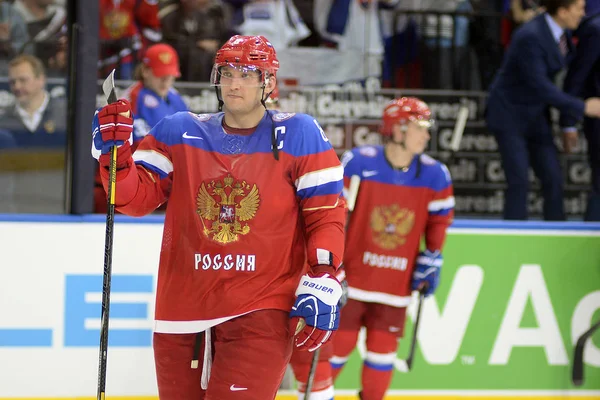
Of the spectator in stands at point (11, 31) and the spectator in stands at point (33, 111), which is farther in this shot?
the spectator in stands at point (11, 31)

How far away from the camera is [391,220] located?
4.38m

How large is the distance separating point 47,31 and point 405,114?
1567 millimetres

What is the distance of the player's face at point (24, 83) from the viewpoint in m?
4.45

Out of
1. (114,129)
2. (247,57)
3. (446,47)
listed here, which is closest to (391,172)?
(446,47)

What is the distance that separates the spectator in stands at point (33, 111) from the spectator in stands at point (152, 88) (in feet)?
1.81

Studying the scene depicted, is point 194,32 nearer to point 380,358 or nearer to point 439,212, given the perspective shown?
point 439,212

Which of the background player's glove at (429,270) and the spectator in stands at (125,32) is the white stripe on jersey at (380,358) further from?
the spectator in stands at (125,32)

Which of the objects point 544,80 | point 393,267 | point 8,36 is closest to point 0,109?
point 8,36

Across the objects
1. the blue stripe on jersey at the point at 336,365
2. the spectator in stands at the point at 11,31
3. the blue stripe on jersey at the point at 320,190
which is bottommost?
the blue stripe on jersey at the point at 336,365

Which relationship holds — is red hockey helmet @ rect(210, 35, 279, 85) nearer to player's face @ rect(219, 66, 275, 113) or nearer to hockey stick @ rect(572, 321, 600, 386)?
player's face @ rect(219, 66, 275, 113)

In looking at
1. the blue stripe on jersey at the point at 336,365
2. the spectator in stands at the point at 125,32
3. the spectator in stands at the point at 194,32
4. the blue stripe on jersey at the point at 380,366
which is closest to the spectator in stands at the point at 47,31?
the spectator in stands at the point at 125,32

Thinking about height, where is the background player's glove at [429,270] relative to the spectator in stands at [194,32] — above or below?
below

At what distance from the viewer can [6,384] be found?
4.25m

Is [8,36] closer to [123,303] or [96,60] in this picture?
[96,60]
